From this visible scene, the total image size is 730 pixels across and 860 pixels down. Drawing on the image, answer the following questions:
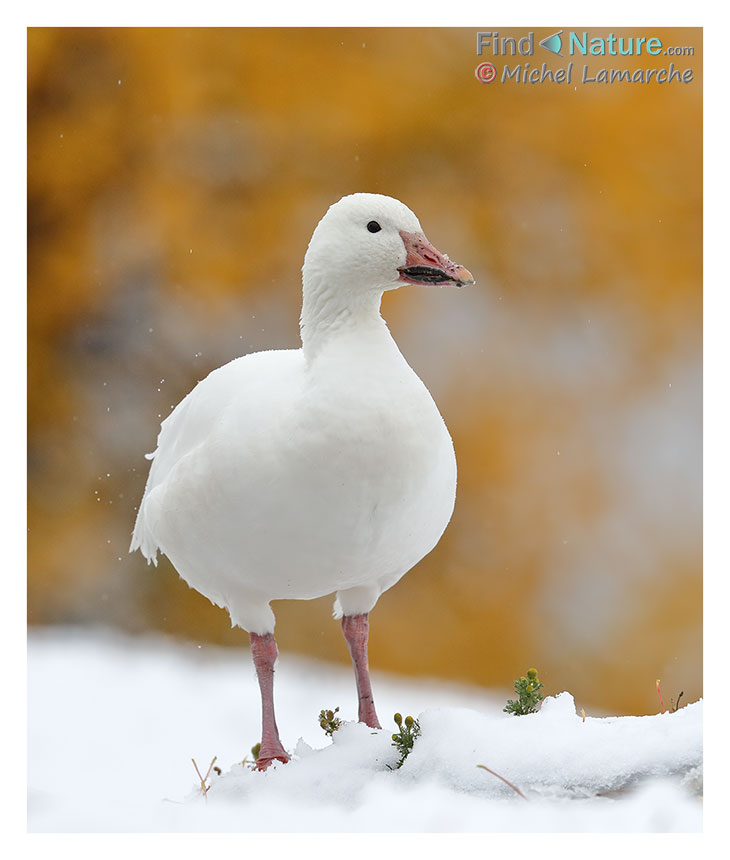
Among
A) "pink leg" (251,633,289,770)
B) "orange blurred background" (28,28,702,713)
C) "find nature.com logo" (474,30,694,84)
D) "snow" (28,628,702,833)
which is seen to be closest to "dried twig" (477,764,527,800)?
"snow" (28,628,702,833)

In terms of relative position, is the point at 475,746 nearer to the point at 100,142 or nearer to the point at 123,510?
the point at 123,510

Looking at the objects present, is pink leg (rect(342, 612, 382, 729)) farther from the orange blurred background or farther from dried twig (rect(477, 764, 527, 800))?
the orange blurred background

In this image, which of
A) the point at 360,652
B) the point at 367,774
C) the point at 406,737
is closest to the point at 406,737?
the point at 406,737

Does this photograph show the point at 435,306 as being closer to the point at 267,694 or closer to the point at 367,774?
the point at 267,694

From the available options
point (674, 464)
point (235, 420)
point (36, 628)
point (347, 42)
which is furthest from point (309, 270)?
point (36, 628)

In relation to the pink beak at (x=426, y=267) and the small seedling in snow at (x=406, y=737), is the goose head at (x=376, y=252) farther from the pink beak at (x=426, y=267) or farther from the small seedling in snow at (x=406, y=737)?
the small seedling in snow at (x=406, y=737)

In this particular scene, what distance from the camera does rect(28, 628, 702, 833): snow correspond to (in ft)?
9.27

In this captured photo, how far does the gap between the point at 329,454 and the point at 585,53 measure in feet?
4.54

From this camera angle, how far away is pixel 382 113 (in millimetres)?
3939

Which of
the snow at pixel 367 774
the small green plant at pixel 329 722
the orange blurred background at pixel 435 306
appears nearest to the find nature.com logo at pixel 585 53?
the orange blurred background at pixel 435 306

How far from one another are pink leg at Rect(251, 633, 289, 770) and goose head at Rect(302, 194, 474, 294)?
0.94 metres

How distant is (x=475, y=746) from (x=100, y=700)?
147 centimetres

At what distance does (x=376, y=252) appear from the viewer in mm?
2980

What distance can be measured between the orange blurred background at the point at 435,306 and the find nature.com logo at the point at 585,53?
2cm
